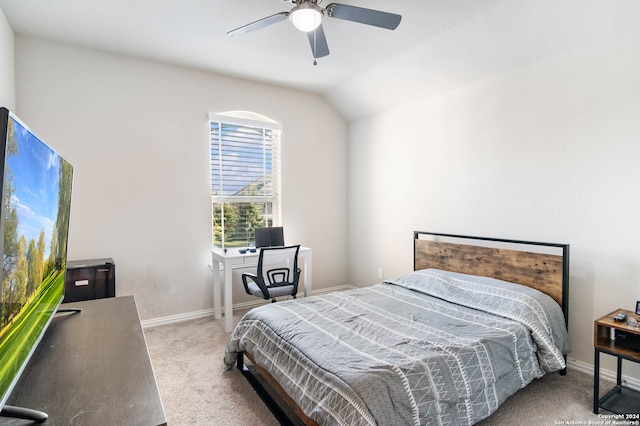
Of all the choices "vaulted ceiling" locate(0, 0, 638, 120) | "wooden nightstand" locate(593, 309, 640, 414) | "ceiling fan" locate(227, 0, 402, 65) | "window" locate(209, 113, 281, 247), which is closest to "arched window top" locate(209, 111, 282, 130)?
"window" locate(209, 113, 281, 247)

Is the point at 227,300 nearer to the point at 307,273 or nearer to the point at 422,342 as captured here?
the point at 307,273

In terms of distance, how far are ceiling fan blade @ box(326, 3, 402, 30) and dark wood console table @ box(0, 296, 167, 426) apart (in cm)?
202

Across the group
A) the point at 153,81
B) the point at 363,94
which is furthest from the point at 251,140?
the point at 363,94

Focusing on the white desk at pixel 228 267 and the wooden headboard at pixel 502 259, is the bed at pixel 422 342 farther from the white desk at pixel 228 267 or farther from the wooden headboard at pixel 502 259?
the white desk at pixel 228 267

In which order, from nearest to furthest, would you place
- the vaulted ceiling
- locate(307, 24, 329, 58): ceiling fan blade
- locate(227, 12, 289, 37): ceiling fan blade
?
locate(227, 12, 289, 37): ceiling fan blade, locate(307, 24, 329, 58): ceiling fan blade, the vaulted ceiling

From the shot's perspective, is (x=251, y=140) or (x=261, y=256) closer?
(x=261, y=256)

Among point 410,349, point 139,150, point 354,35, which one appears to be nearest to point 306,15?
point 354,35

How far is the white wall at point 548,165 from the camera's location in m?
2.35

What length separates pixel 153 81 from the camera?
3.47 metres

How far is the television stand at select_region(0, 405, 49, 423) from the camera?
32.6 inches

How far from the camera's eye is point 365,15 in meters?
2.07

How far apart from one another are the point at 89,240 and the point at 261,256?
1.60 metres

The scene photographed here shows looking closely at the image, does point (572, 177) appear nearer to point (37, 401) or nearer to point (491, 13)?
point (491, 13)

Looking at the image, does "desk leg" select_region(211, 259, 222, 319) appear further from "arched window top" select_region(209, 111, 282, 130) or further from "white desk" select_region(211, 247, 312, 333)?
"arched window top" select_region(209, 111, 282, 130)
